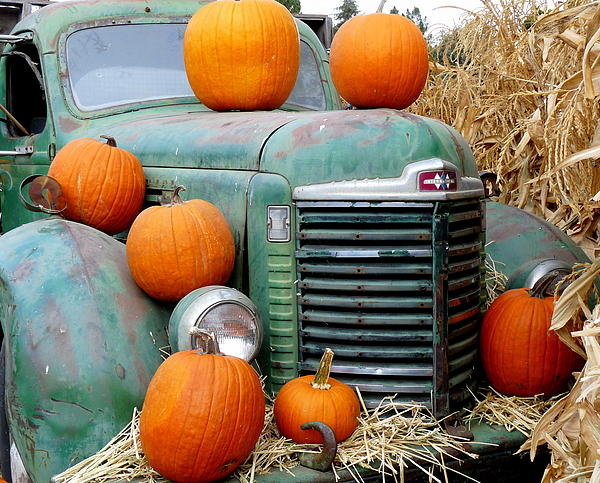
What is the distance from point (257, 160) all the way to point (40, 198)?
1123mm

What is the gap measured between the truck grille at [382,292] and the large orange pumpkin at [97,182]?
1103 mm

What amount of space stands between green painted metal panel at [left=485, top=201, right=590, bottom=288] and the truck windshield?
2.09 metres

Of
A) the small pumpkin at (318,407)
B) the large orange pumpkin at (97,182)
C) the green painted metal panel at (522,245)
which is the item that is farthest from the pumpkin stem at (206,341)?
the green painted metal panel at (522,245)

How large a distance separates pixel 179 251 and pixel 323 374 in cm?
81

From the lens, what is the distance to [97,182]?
12.7 feet

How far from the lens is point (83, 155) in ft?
12.8

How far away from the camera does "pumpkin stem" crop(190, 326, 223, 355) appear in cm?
291

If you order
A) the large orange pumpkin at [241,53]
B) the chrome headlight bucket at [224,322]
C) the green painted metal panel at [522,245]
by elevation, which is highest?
the large orange pumpkin at [241,53]

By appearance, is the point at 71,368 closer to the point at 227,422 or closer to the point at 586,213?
the point at 227,422

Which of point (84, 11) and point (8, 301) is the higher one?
point (84, 11)

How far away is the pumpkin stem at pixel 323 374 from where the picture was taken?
10.0ft

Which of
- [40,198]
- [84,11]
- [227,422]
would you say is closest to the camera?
[227,422]

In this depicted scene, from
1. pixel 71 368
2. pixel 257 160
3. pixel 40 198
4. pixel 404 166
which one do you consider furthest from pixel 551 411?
pixel 40 198

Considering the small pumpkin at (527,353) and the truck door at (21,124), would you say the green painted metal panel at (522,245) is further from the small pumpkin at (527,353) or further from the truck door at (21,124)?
the truck door at (21,124)
